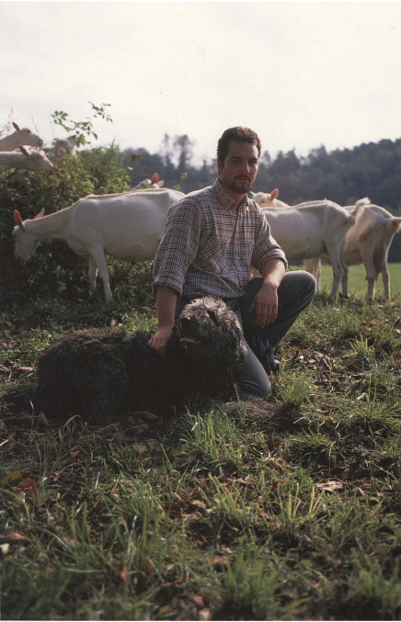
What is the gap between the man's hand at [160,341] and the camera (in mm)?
3473

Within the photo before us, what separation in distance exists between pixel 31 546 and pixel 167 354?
5.27ft

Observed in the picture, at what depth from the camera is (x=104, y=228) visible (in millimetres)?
6828

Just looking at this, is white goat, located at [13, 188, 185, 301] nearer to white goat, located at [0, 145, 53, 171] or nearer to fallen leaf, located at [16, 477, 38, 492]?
white goat, located at [0, 145, 53, 171]

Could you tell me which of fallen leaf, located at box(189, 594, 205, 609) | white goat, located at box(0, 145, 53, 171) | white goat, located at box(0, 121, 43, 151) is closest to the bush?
white goat, located at box(0, 145, 53, 171)

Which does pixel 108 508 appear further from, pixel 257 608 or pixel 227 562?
pixel 257 608

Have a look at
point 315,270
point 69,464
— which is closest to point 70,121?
point 315,270

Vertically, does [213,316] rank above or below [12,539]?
above

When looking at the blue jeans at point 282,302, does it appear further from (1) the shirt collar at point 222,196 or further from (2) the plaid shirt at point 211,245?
(1) the shirt collar at point 222,196

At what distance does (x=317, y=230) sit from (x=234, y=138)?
4.58 meters

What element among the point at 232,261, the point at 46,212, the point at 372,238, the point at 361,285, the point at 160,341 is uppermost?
the point at 46,212

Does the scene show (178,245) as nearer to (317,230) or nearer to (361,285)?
(317,230)

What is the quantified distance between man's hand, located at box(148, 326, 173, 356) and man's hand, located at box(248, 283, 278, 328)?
0.78m

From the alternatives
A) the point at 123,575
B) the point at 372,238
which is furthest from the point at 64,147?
the point at 123,575

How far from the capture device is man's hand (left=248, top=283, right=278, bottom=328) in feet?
12.6
